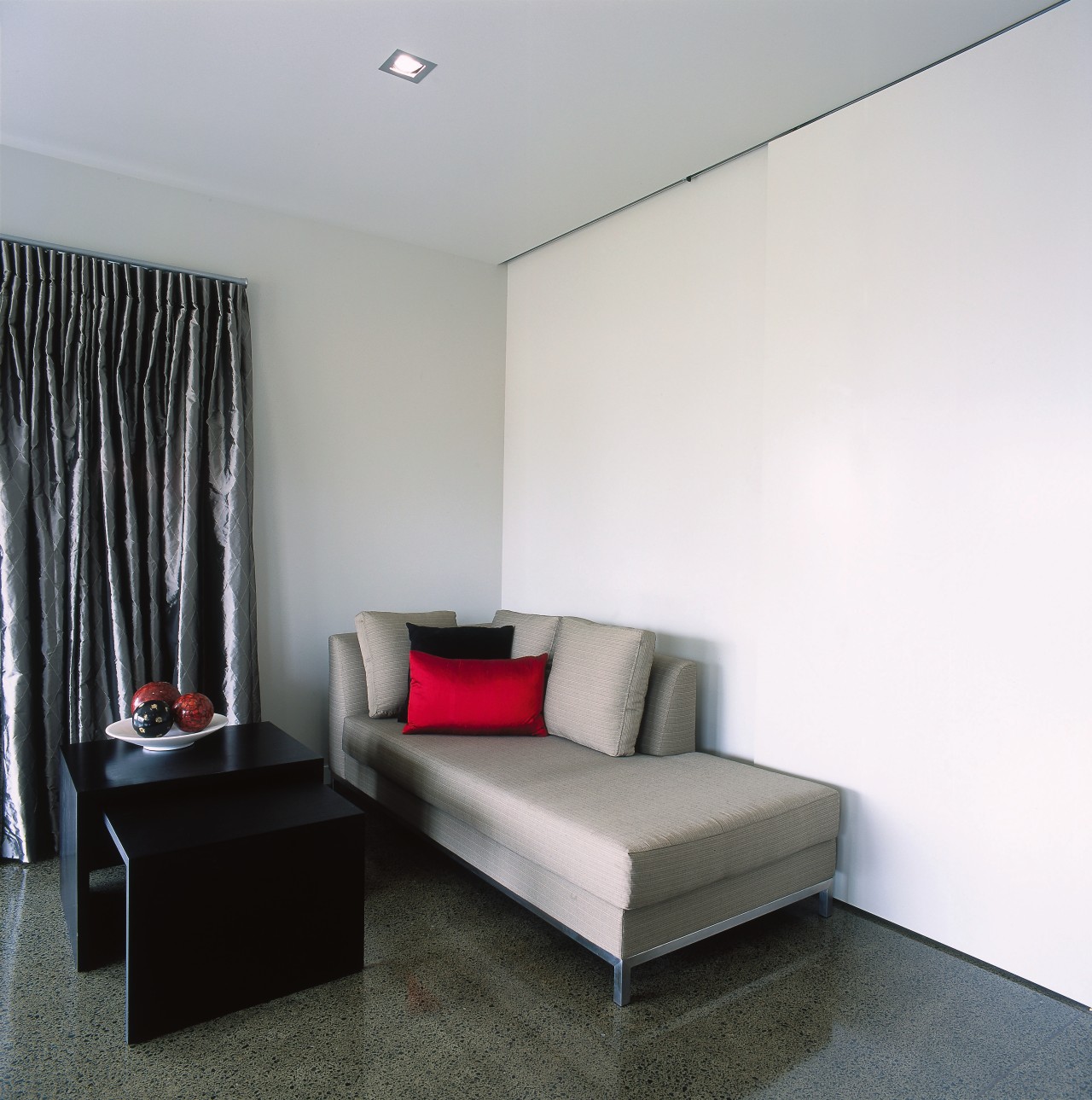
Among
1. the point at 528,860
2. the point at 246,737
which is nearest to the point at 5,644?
the point at 246,737

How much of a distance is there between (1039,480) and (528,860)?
1.84 m

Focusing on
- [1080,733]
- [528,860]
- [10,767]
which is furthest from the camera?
[10,767]

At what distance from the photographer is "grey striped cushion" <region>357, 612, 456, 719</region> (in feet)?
11.7

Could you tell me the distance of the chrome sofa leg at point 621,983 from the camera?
2.23 m

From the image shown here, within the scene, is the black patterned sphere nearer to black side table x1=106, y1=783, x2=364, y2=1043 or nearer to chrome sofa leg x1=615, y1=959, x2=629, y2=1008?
black side table x1=106, y1=783, x2=364, y2=1043

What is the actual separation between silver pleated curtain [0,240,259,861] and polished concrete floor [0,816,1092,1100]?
2.91ft

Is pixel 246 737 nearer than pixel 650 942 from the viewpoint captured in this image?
No

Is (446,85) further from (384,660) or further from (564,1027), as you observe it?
(564,1027)

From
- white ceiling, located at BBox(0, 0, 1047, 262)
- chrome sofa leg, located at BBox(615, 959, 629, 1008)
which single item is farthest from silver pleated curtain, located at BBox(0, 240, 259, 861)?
chrome sofa leg, located at BBox(615, 959, 629, 1008)

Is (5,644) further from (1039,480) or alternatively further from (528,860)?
(1039,480)

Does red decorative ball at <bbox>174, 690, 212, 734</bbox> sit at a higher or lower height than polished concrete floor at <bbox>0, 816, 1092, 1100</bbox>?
higher

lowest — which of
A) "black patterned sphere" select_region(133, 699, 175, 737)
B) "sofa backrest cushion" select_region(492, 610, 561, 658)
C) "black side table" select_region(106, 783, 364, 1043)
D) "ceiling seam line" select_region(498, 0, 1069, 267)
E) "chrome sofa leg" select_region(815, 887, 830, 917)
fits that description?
"chrome sofa leg" select_region(815, 887, 830, 917)

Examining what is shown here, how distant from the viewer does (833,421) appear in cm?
283

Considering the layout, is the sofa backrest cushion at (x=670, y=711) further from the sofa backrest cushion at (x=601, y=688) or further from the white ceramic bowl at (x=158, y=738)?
the white ceramic bowl at (x=158, y=738)
